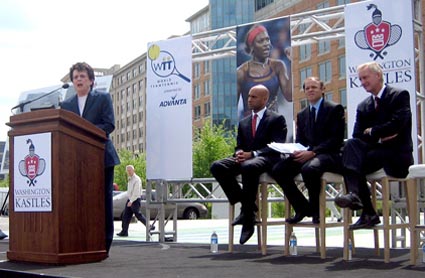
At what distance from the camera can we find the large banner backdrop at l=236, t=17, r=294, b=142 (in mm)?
9078

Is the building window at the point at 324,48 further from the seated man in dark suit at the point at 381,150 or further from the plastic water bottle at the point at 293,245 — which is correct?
the seated man in dark suit at the point at 381,150

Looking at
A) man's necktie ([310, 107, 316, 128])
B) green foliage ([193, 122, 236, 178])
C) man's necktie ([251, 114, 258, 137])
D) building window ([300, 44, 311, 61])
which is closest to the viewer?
man's necktie ([310, 107, 316, 128])

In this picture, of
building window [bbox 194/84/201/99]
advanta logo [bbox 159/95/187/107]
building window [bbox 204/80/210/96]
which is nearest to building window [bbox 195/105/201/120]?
building window [bbox 194/84/201/99]

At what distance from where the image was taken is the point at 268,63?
920 centimetres

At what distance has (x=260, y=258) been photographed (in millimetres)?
6078

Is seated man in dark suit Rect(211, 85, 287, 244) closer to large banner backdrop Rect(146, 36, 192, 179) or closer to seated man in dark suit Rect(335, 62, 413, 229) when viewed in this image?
seated man in dark suit Rect(335, 62, 413, 229)

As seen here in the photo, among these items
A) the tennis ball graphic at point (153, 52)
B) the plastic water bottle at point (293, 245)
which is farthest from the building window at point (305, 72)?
the plastic water bottle at point (293, 245)

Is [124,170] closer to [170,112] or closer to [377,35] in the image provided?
[170,112]

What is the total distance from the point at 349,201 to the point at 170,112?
5.05 meters

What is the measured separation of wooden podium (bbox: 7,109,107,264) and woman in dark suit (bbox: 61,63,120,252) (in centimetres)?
33

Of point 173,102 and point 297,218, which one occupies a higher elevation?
point 173,102

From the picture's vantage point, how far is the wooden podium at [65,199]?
532cm

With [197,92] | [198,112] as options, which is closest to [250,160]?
[198,112]

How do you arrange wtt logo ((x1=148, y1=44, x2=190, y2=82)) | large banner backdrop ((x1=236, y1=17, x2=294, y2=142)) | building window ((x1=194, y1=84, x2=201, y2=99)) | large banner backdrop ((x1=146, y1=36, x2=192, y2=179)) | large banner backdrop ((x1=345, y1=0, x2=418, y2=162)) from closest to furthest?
large banner backdrop ((x1=345, y1=0, x2=418, y2=162)) < large banner backdrop ((x1=236, y1=17, x2=294, y2=142)) < large banner backdrop ((x1=146, y1=36, x2=192, y2=179)) < wtt logo ((x1=148, y1=44, x2=190, y2=82)) < building window ((x1=194, y1=84, x2=201, y2=99))
